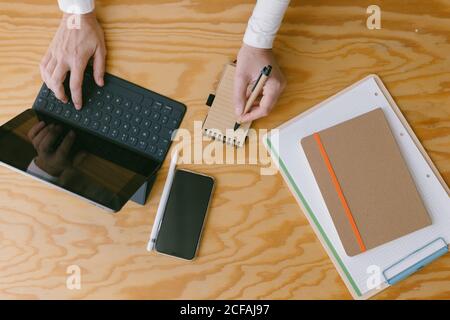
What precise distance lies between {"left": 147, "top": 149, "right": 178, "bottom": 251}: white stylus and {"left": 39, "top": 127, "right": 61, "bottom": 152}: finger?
208mm

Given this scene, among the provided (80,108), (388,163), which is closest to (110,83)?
(80,108)

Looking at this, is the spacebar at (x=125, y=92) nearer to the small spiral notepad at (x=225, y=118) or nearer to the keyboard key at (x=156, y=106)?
the keyboard key at (x=156, y=106)

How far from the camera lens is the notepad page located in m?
0.79

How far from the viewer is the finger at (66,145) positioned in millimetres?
744

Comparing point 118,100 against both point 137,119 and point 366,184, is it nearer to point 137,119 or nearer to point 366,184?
point 137,119

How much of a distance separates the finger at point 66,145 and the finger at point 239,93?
0.97 ft

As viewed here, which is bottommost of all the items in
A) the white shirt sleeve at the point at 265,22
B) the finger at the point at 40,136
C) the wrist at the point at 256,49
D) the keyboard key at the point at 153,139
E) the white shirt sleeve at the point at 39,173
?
the white shirt sleeve at the point at 39,173

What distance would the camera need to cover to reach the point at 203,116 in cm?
83

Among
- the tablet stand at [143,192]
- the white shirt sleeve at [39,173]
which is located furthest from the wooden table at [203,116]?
the white shirt sleeve at [39,173]

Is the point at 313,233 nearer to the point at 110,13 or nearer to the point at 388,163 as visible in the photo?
the point at 388,163

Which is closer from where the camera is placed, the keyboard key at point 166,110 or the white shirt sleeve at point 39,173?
the white shirt sleeve at point 39,173

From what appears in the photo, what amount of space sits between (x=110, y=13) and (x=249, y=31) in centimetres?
27
